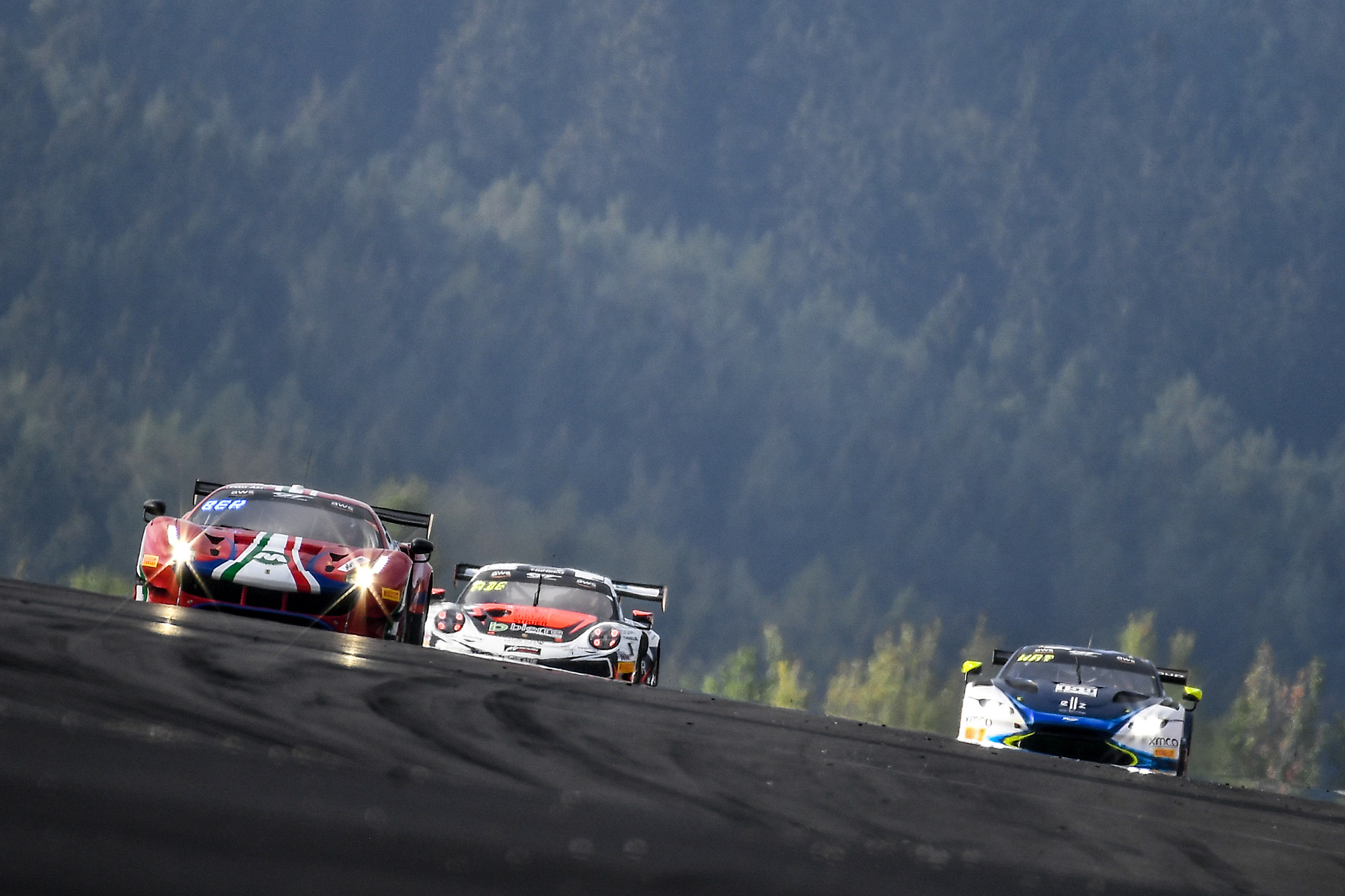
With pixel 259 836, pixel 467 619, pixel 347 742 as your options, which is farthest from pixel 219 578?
pixel 259 836

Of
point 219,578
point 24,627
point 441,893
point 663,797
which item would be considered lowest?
point 441,893

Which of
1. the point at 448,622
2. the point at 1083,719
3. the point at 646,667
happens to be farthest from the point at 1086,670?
the point at 448,622

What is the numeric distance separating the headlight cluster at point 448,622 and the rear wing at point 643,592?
372 cm

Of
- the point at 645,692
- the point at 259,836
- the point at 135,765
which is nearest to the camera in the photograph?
the point at 259,836

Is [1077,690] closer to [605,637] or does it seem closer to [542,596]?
[605,637]

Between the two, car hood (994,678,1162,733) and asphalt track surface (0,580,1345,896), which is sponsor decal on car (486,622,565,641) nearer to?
car hood (994,678,1162,733)

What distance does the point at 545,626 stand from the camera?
47.7ft

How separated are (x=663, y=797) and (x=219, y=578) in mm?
8135

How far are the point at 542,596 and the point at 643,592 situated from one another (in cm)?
359

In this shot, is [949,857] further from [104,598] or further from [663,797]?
[104,598]

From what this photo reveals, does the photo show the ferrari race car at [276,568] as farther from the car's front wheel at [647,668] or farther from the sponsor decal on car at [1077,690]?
the sponsor decal on car at [1077,690]

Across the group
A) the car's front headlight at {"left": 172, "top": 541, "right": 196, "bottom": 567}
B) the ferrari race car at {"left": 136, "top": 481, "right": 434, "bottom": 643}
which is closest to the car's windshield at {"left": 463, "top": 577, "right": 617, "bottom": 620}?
the ferrari race car at {"left": 136, "top": 481, "right": 434, "bottom": 643}

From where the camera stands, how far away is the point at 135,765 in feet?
13.7

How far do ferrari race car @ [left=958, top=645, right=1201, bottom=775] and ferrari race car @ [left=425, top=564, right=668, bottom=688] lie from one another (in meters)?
2.85
